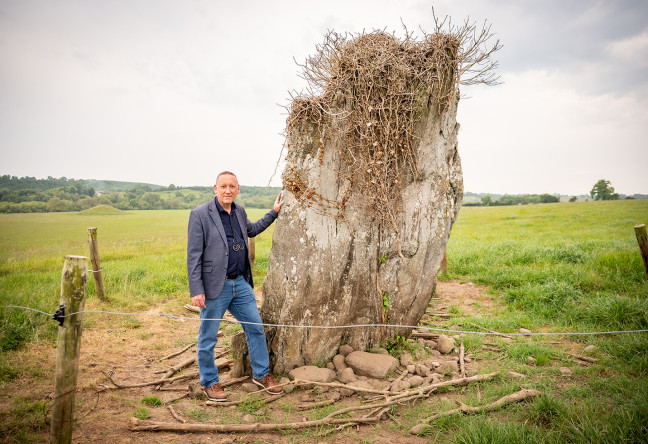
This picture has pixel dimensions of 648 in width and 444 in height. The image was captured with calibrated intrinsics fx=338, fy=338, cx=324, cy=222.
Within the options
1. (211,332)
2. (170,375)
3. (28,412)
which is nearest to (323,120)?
(211,332)

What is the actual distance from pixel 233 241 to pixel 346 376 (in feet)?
8.65

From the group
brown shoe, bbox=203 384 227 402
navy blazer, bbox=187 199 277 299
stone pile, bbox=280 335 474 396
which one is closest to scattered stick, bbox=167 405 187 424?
brown shoe, bbox=203 384 227 402

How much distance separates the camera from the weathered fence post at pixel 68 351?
337 cm

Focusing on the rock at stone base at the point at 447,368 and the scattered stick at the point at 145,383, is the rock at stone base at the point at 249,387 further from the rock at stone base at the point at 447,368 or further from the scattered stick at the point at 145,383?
the rock at stone base at the point at 447,368

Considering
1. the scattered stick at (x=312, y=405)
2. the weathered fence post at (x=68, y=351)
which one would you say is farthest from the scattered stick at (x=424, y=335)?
the weathered fence post at (x=68, y=351)

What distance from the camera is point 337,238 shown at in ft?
18.3

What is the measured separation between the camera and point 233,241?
16.0 feet

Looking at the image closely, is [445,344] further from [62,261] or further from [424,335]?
[62,261]

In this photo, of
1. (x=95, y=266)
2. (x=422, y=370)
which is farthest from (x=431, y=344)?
(x=95, y=266)

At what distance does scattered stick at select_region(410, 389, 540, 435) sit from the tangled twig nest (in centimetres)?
273

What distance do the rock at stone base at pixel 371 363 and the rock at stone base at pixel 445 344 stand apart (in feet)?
3.47

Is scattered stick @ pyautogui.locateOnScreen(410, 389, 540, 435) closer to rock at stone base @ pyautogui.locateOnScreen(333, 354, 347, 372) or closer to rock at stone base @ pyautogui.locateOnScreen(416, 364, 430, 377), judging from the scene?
rock at stone base @ pyautogui.locateOnScreen(416, 364, 430, 377)

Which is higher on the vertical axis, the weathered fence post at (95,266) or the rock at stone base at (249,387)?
the weathered fence post at (95,266)

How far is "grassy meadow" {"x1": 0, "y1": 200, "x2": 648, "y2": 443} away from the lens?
3.55m
